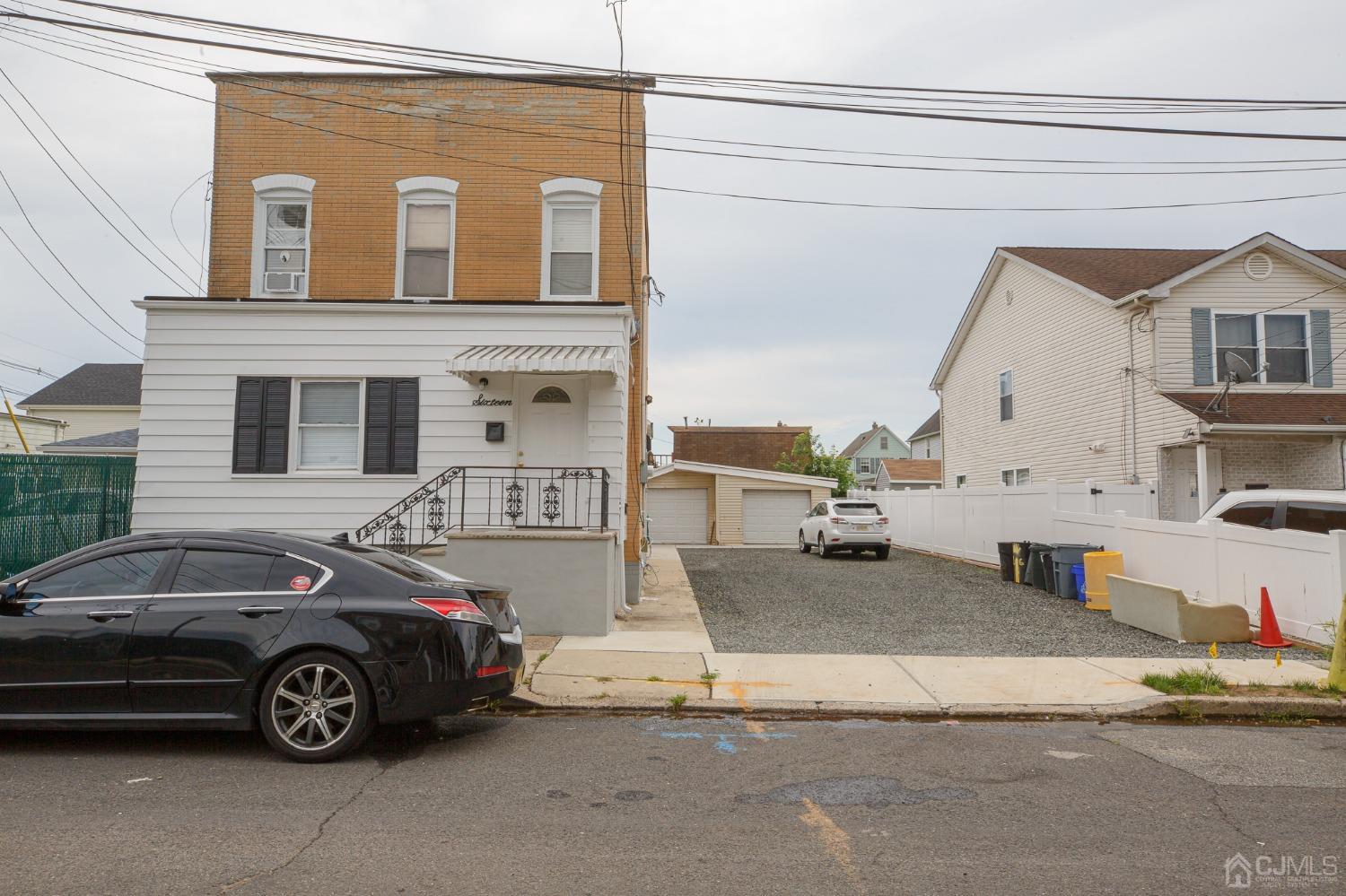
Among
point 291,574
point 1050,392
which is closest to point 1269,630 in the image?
point 291,574

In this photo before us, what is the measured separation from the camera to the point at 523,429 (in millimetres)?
12023

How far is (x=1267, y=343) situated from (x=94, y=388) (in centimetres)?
4364

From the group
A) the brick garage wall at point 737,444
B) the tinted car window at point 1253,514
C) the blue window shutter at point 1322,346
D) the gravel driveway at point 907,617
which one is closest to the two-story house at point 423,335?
the gravel driveway at point 907,617

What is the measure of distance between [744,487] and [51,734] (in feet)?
88.8

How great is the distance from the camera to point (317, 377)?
12.0 metres

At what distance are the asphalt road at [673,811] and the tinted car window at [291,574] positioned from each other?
3.62ft

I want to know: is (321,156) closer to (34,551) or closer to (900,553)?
(34,551)

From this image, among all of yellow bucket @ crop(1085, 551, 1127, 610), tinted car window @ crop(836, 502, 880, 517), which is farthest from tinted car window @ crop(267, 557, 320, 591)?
tinted car window @ crop(836, 502, 880, 517)

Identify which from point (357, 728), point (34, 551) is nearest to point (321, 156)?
point (34, 551)

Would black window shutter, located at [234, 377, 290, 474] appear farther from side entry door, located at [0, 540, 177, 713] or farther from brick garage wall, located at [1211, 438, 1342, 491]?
brick garage wall, located at [1211, 438, 1342, 491]

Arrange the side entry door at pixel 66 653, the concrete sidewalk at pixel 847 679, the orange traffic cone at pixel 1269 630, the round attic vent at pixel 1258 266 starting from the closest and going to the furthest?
the side entry door at pixel 66 653
the concrete sidewalk at pixel 847 679
the orange traffic cone at pixel 1269 630
the round attic vent at pixel 1258 266

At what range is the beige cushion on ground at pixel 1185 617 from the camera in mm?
10133

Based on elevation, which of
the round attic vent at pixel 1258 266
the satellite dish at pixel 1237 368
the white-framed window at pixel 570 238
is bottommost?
the satellite dish at pixel 1237 368

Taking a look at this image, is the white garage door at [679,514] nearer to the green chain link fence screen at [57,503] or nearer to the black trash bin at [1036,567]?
the black trash bin at [1036,567]
